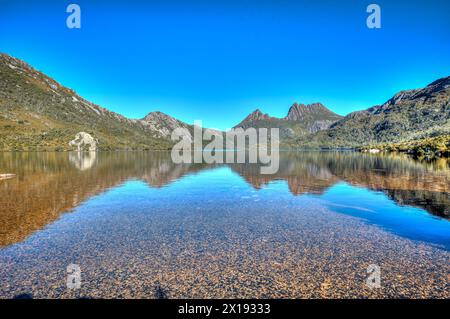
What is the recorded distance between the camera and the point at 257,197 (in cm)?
4166

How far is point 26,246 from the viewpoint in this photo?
66.1ft

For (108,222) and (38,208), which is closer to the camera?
(108,222)

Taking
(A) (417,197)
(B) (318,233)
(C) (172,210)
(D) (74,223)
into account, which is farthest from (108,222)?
(A) (417,197)

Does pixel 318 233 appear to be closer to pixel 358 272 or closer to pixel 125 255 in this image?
pixel 358 272

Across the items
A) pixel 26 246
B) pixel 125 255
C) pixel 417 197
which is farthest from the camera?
pixel 417 197

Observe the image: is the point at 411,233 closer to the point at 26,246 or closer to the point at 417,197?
the point at 417,197

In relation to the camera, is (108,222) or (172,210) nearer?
(108,222)

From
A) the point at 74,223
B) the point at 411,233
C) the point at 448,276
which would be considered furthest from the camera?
the point at 74,223

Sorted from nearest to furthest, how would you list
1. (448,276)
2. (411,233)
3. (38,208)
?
(448,276)
(411,233)
(38,208)

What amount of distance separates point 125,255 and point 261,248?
9585 millimetres
